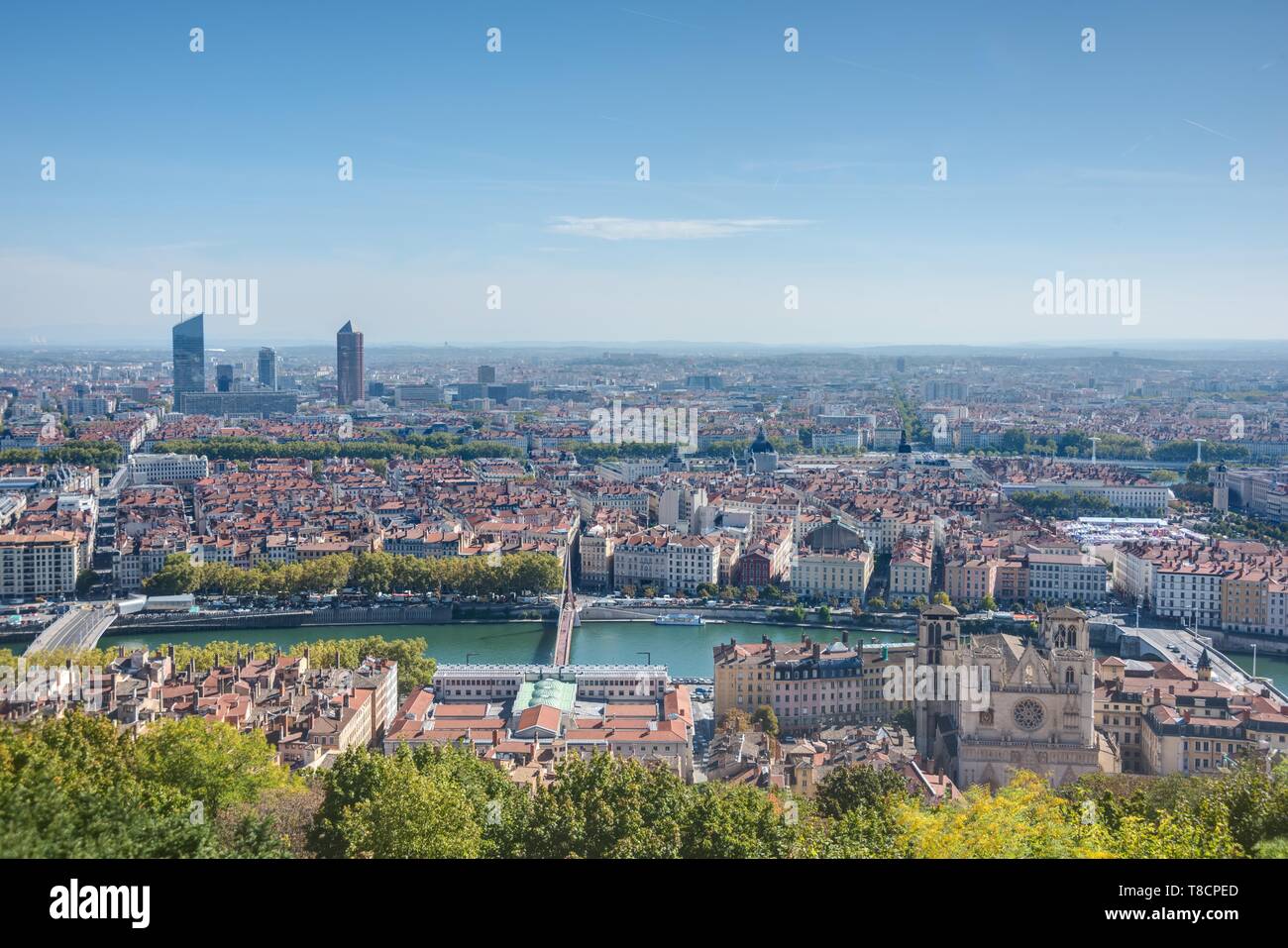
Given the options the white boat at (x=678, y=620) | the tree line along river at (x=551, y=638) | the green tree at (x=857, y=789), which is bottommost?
the tree line along river at (x=551, y=638)

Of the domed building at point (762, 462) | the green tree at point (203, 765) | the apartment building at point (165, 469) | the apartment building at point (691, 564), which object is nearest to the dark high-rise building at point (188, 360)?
the apartment building at point (165, 469)

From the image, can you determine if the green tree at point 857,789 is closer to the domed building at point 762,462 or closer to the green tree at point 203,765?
the green tree at point 203,765

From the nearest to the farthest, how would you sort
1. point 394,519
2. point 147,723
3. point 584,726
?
point 147,723, point 584,726, point 394,519

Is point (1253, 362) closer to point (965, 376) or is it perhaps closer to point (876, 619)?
point (965, 376)

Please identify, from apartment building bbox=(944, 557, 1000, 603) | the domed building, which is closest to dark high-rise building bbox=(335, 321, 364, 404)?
the domed building

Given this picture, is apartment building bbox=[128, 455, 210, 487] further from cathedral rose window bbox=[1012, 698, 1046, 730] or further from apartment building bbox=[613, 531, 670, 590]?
cathedral rose window bbox=[1012, 698, 1046, 730]

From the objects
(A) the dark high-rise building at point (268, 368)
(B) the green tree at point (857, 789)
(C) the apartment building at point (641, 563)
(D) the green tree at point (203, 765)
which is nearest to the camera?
(D) the green tree at point (203, 765)
